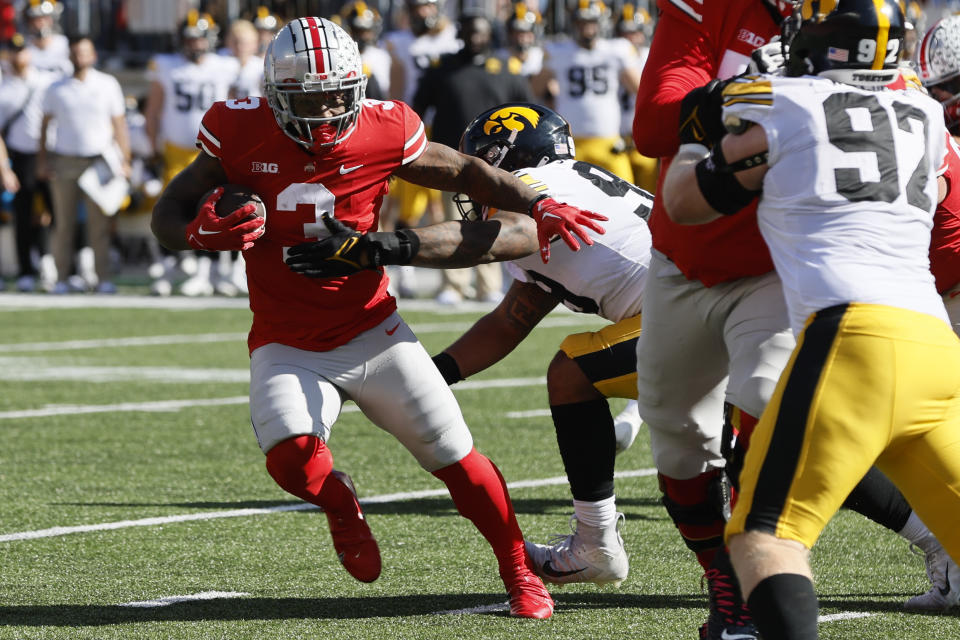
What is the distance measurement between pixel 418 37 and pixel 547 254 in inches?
355

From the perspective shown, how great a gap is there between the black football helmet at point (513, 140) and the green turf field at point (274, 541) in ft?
3.82

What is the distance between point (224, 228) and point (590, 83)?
8.88 meters

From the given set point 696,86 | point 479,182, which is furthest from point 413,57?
point 696,86

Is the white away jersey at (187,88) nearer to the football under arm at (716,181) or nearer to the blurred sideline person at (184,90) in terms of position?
the blurred sideline person at (184,90)

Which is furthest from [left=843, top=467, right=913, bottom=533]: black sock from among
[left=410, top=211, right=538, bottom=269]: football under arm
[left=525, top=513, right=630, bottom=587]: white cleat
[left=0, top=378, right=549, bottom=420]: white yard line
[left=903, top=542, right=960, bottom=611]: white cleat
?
[left=0, top=378, right=549, bottom=420]: white yard line

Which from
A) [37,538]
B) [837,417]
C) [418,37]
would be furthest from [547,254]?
[418,37]

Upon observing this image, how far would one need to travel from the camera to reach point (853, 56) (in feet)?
11.2

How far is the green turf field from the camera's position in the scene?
13.9ft

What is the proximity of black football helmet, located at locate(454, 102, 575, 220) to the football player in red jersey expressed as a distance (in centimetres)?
38

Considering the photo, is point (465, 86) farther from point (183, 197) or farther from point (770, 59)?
point (770, 59)

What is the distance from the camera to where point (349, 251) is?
413 centimetres

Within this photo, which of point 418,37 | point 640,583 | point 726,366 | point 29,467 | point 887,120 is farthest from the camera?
point 418,37

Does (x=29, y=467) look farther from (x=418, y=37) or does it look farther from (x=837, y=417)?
(x=418, y=37)

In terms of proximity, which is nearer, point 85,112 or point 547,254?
point 547,254
